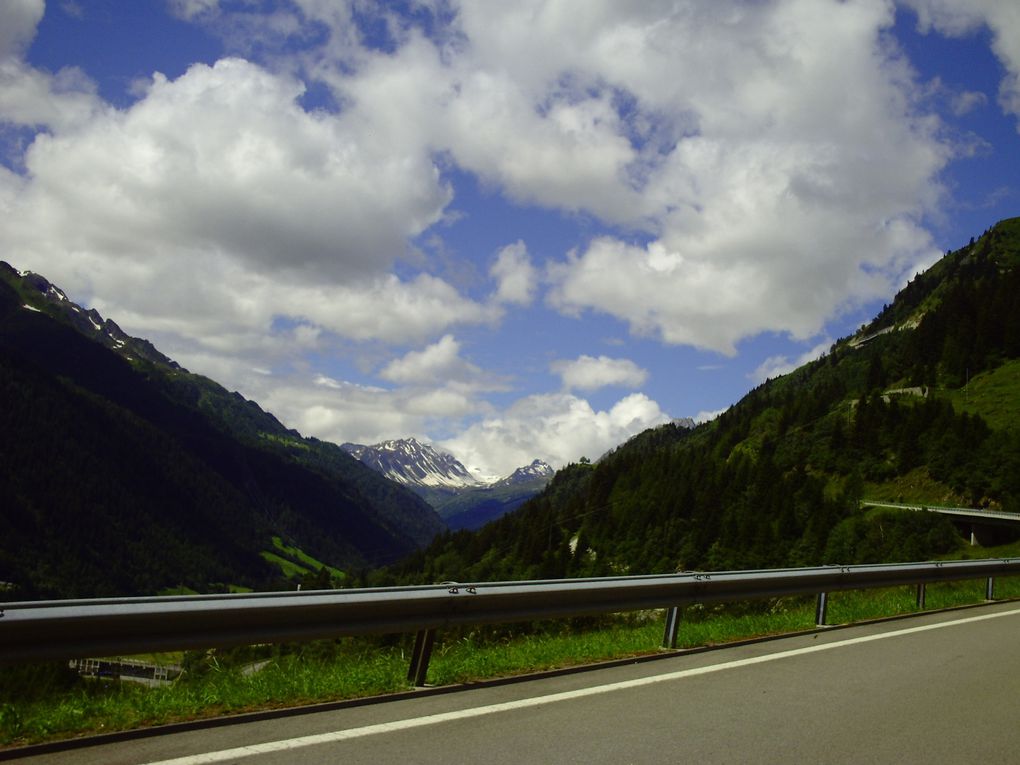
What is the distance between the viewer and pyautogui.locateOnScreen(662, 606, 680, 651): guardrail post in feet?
32.7

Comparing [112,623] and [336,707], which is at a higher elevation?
[112,623]

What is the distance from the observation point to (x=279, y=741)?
17.6 ft

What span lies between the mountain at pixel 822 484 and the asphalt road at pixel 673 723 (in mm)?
78561

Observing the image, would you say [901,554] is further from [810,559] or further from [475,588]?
[475,588]

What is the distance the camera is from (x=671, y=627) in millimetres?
10008

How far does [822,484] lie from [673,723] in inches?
5354

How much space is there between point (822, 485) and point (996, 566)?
12031cm

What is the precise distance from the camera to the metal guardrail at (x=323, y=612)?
210 inches

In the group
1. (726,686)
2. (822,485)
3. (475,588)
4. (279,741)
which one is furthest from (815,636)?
(822,485)

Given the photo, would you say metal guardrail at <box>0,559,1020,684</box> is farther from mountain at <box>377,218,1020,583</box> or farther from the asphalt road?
mountain at <box>377,218,1020,583</box>

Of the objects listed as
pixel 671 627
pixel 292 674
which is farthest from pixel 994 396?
pixel 292 674

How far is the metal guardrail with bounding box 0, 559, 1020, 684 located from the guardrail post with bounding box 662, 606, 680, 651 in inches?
0.5

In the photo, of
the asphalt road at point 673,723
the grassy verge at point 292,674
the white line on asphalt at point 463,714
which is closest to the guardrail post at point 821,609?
the grassy verge at point 292,674

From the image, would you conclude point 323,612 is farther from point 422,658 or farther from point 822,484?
point 822,484
